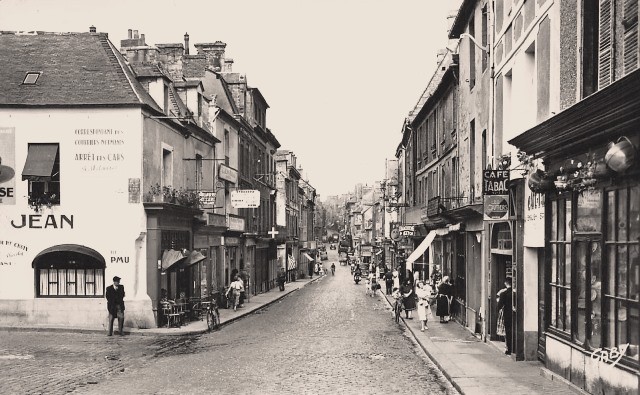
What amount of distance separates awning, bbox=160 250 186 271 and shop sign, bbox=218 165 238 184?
9157 millimetres

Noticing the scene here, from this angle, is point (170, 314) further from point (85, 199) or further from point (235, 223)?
point (235, 223)

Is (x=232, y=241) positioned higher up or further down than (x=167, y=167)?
further down

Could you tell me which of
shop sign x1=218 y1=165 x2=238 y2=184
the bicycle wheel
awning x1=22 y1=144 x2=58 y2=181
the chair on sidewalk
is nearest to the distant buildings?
awning x1=22 y1=144 x2=58 y2=181

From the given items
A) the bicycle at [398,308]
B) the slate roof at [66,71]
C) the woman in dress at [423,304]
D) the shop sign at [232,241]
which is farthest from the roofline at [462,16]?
the shop sign at [232,241]

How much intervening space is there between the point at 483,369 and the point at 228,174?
2218 cm

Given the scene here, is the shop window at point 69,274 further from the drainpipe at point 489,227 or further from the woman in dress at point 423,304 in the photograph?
the drainpipe at point 489,227

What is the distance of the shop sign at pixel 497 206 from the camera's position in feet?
51.5

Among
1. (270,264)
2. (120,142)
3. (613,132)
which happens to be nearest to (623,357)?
(613,132)

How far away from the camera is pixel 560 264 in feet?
40.3

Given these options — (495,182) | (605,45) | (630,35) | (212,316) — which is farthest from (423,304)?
(630,35)

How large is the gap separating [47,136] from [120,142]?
2.12 m

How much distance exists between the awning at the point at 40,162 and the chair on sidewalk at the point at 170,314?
511 cm

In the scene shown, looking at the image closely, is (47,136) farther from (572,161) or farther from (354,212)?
(354,212)

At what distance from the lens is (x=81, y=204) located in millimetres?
22672
